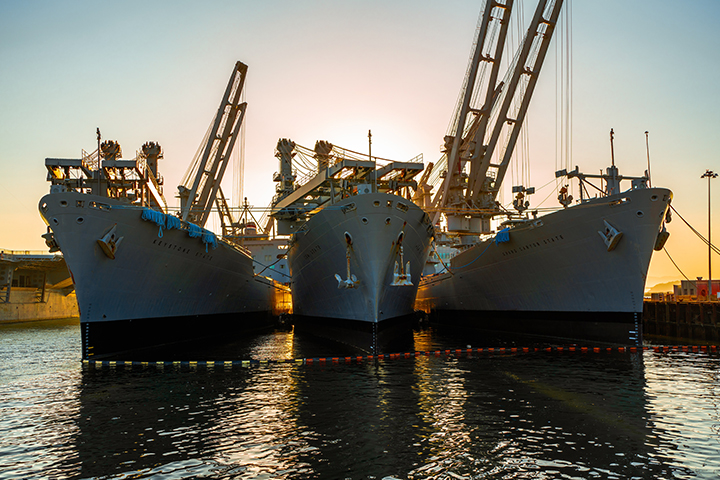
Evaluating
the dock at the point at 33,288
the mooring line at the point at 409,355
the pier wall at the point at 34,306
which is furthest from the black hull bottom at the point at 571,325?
the pier wall at the point at 34,306

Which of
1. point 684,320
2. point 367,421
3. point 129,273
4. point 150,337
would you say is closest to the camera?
point 367,421

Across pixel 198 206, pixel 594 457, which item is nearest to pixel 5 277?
pixel 198 206

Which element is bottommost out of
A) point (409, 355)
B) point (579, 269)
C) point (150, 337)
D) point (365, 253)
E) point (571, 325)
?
point (409, 355)

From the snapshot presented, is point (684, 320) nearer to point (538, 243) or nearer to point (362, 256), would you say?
point (538, 243)

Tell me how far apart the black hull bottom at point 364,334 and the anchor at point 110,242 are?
8.44 m

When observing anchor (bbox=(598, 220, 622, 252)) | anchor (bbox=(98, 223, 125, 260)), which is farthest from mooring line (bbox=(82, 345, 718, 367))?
anchor (bbox=(598, 220, 622, 252))

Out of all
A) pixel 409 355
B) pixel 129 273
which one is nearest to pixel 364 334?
pixel 409 355

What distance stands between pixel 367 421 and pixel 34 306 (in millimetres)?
52002

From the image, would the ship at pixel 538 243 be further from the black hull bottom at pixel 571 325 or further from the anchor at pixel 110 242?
the anchor at pixel 110 242

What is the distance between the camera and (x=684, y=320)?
24.9 m

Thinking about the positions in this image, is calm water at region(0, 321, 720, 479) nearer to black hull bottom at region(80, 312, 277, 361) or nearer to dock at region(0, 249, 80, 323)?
black hull bottom at region(80, 312, 277, 361)

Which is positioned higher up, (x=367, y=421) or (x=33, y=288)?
(x=33, y=288)

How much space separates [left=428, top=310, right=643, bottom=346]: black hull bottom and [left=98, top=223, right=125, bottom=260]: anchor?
17.9 meters

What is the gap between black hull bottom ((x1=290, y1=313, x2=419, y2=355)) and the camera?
687 inches
